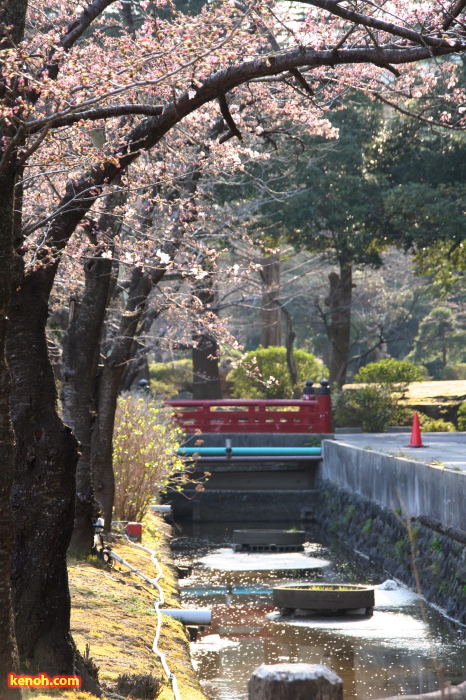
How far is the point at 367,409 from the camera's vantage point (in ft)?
84.5

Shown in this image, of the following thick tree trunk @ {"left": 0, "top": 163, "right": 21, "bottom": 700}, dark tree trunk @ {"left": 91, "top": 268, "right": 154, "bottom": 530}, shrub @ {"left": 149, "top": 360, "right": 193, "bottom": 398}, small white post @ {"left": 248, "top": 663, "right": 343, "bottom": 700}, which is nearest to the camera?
small white post @ {"left": 248, "top": 663, "right": 343, "bottom": 700}

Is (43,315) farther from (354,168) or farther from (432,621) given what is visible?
(354,168)

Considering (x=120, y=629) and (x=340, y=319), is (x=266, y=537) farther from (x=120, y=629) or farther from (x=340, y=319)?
(x=340, y=319)

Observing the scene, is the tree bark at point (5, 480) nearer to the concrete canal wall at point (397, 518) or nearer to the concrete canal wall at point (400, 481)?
the concrete canal wall at point (397, 518)

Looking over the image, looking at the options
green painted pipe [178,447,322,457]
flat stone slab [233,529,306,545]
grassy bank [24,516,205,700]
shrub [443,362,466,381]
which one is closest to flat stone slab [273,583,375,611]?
grassy bank [24,516,205,700]

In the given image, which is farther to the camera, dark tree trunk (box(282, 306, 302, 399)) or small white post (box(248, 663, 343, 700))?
dark tree trunk (box(282, 306, 302, 399))

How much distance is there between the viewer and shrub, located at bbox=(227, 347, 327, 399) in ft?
98.9

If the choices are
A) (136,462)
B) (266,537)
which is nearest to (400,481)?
(266,537)

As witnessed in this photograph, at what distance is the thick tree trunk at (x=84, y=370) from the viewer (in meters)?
9.31

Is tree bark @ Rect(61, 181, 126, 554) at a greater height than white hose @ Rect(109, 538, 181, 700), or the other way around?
tree bark @ Rect(61, 181, 126, 554)

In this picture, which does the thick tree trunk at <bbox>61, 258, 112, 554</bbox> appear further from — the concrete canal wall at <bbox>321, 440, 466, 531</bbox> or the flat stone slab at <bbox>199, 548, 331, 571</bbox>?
the flat stone slab at <bbox>199, 548, 331, 571</bbox>

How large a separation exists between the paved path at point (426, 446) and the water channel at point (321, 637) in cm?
199

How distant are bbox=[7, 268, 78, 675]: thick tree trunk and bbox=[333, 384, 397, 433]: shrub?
20.0 meters

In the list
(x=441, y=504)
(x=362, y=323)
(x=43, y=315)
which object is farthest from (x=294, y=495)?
(x=362, y=323)
